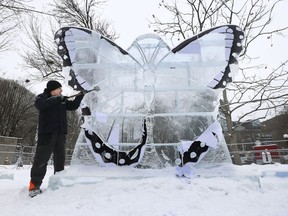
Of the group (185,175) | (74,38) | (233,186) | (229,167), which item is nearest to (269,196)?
(233,186)

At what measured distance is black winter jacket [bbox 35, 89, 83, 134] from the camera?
10.4 feet

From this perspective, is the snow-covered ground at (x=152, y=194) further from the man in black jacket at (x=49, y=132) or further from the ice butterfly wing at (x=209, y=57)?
the ice butterfly wing at (x=209, y=57)

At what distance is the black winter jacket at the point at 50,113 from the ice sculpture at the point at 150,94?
35 centimetres

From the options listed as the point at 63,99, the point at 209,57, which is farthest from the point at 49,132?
the point at 209,57

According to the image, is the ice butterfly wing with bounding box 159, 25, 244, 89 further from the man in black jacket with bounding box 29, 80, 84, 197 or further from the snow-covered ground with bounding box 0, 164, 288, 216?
the man in black jacket with bounding box 29, 80, 84, 197

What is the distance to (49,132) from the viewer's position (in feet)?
10.5

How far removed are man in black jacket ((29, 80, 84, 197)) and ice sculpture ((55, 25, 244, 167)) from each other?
0.27 m

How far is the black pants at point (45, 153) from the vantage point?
10.00 feet

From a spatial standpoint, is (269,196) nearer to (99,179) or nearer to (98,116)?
(99,179)

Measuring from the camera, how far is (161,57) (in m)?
3.80

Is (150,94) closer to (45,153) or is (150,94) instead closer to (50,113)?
Answer: (50,113)

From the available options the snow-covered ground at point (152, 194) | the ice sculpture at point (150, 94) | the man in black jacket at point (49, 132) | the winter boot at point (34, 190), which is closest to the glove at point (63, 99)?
the man in black jacket at point (49, 132)

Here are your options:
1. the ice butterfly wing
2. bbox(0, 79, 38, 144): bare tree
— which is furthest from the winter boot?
bbox(0, 79, 38, 144): bare tree

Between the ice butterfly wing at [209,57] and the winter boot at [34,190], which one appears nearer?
the winter boot at [34,190]
